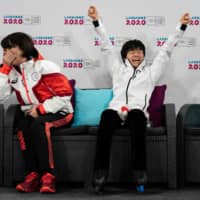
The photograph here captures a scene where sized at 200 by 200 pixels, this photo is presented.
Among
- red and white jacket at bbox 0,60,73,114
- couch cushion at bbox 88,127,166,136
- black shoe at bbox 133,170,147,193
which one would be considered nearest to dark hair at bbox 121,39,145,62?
red and white jacket at bbox 0,60,73,114

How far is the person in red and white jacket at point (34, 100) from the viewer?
3.71 meters

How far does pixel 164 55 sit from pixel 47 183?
138cm

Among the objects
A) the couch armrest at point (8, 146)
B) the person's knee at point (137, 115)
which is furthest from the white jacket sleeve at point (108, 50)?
the couch armrest at point (8, 146)

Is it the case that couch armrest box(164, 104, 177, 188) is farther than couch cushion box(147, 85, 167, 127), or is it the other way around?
couch cushion box(147, 85, 167, 127)

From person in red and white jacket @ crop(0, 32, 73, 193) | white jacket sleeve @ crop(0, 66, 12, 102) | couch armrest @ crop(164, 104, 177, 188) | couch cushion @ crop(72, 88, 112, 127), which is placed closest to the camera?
person in red and white jacket @ crop(0, 32, 73, 193)

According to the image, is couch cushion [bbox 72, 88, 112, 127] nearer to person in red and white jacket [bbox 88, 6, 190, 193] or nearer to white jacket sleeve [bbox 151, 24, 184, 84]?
person in red and white jacket [bbox 88, 6, 190, 193]

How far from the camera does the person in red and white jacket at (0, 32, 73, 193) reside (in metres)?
3.71

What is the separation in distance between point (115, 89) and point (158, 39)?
66cm

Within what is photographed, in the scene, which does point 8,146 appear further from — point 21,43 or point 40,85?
point 21,43

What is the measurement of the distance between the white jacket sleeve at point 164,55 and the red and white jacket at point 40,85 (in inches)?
28.0

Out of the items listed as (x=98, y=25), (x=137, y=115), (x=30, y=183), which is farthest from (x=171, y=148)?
(x=98, y=25)

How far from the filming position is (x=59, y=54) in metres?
4.68

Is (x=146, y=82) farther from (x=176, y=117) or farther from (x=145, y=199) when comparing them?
(x=145, y=199)

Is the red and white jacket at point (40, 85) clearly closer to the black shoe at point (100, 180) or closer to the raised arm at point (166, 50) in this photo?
the black shoe at point (100, 180)
